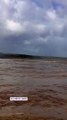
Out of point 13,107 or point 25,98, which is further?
point 25,98

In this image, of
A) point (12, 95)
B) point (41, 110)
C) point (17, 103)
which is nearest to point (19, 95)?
point (12, 95)

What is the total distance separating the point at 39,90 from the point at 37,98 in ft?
11.7

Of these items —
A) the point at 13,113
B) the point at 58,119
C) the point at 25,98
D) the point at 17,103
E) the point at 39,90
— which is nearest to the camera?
the point at 58,119

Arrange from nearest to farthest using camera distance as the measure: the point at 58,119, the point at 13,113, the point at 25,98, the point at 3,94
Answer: the point at 58,119, the point at 13,113, the point at 25,98, the point at 3,94

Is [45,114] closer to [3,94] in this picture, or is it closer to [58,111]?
[58,111]

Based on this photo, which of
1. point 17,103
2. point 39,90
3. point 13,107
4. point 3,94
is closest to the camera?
point 13,107

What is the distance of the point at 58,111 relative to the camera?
14578 mm

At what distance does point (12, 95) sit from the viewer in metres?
19.1

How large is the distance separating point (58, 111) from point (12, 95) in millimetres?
5347

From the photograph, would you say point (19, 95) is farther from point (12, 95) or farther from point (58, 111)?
point (58, 111)

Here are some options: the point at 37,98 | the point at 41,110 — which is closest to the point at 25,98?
the point at 37,98

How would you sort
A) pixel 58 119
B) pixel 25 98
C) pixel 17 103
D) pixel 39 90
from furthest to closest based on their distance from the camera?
pixel 39 90, pixel 25 98, pixel 17 103, pixel 58 119

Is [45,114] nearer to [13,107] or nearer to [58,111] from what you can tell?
[58,111]

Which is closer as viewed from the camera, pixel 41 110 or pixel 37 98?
pixel 41 110
